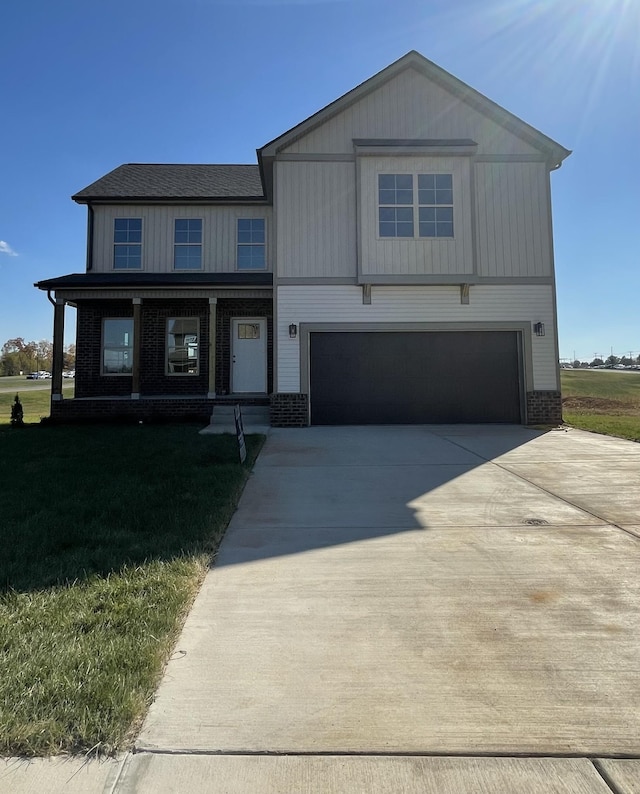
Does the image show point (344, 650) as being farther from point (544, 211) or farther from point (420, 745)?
point (544, 211)

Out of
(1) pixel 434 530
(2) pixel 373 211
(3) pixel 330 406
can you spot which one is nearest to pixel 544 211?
(2) pixel 373 211

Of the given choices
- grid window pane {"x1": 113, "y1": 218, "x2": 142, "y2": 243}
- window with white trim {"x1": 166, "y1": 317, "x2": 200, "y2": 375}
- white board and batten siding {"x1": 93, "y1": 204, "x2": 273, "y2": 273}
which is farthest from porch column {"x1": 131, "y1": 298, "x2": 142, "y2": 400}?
grid window pane {"x1": 113, "y1": 218, "x2": 142, "y2": 243}

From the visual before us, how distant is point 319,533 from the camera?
4195 millimetres

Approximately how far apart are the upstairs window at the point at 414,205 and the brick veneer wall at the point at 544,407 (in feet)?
14.7

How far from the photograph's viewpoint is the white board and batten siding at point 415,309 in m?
11.6

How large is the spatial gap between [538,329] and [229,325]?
27.1 ft

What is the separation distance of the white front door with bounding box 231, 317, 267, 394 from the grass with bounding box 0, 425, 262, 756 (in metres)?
7.17

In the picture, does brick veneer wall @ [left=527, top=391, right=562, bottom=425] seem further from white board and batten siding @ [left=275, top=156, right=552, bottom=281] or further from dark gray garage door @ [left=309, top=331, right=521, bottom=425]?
white board and batten siding @ [left=275, top=156, right=552, bottom=281]

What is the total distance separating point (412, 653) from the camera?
95.3 inches

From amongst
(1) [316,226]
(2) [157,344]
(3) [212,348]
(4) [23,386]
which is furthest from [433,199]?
(4) [23,386]

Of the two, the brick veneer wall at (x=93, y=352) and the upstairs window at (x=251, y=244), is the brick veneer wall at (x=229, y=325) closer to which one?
the upstairs window at (x=251, y=244)

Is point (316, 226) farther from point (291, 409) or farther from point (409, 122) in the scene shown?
point (291, 409)

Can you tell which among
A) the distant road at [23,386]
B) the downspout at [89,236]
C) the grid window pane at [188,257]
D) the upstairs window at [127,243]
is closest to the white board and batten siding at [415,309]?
the grid window pane at [188,257]

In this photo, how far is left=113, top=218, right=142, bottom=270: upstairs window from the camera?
14.5 metres
